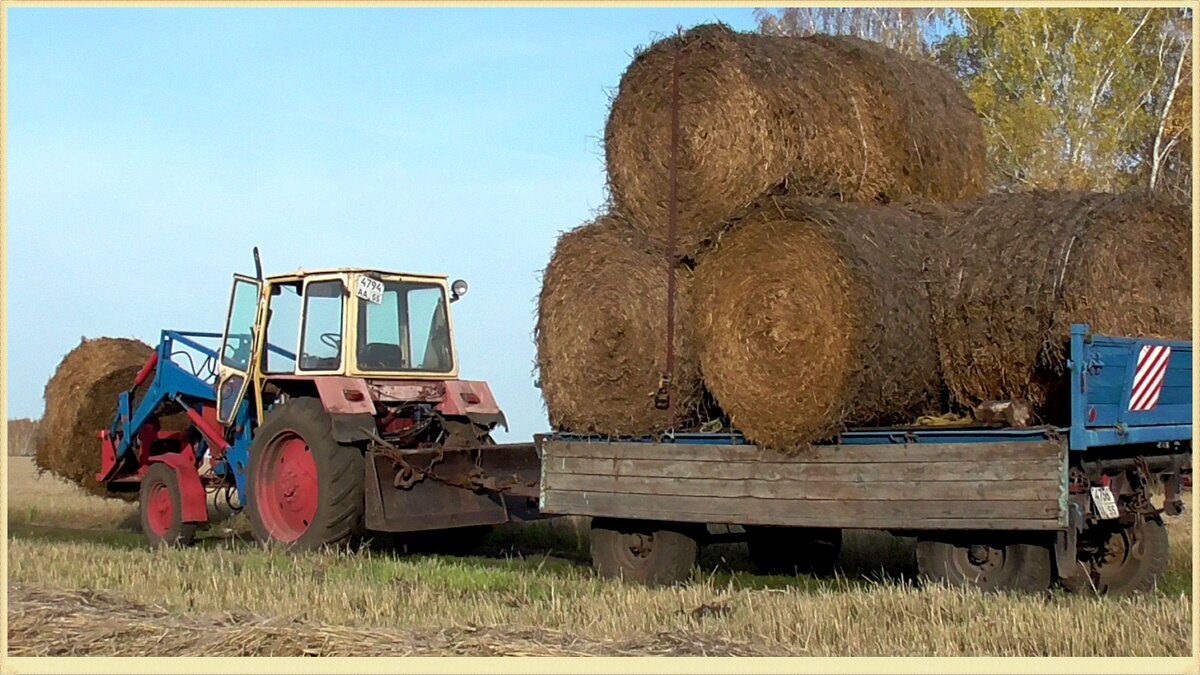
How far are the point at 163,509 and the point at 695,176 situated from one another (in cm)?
618

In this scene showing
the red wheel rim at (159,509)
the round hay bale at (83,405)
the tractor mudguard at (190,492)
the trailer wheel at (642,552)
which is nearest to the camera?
the trailer wheel at (642,552)

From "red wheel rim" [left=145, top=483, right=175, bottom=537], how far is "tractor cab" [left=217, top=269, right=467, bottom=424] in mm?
1065

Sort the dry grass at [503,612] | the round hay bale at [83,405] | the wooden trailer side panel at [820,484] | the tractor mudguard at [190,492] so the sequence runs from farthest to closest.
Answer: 1. the round hay bale at [83,405]
2. the tractor mudguard at [190,492]
3. the wooden trailer side panel at [820,484]
4. the dry grass at [503,612]

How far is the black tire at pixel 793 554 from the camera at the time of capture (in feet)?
33.5

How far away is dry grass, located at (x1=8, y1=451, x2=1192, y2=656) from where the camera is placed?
6047mm

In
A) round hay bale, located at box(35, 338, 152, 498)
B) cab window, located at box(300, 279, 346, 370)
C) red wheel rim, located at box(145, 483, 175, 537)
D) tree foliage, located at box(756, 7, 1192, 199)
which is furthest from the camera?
tree foliage, located at box(756, 7, 1192, 199)

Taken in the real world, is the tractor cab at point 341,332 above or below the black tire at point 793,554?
above

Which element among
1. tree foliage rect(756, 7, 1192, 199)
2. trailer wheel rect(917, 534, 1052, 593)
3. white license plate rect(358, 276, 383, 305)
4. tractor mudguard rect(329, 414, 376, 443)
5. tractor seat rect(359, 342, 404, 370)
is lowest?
trailer wheel rect(917, 534, 1052, 593)

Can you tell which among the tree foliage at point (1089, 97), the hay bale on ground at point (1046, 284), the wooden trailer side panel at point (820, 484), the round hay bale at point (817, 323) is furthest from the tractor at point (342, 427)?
the tree foliage at point (1089, 97)

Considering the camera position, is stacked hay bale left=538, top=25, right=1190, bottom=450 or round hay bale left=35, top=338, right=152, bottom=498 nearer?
stacked hay bale left=538, top=25, right=1190, bottom=450

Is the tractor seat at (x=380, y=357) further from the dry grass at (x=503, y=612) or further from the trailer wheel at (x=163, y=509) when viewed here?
the trailer wheel at (x=163, y=509)

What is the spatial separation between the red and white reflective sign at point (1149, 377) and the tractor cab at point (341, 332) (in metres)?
5.63

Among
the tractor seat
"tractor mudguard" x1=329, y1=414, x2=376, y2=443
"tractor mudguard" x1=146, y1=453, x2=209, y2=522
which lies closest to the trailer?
"tractor mudguard" x1=329, y1=414, x2=376, y2=443

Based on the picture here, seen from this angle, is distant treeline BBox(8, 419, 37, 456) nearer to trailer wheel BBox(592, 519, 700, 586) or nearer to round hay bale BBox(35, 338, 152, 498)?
round hay bale BBox(35, 338, 152, 498)
